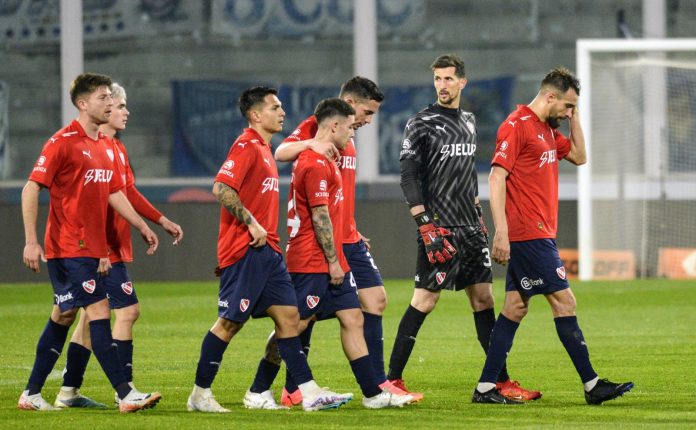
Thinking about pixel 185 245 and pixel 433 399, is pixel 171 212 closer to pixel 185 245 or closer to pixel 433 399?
pixel 185 245

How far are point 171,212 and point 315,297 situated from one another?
12765 mm

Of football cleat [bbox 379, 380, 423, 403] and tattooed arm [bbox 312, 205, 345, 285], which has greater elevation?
tattooed arm [bbox 312, 205, 345, 285]

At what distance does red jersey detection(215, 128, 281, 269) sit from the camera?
7.73 meters

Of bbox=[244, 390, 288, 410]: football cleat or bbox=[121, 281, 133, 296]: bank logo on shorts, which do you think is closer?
bbox=[244, 390, 288, 410]: football cleat

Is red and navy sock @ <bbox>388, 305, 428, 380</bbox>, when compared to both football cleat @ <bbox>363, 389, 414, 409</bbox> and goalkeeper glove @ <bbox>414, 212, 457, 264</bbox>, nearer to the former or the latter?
goalkeeper glove @ <bbox>414, 212, 457, 264</bbox>

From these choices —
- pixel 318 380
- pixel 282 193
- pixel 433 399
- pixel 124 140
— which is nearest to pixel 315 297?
pixel 433 399

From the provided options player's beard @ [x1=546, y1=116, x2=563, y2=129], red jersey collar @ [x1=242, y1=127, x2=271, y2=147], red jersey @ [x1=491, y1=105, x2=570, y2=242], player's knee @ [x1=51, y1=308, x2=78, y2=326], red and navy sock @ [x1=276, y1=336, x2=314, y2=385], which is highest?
player's beard @ [x1=546, y1=116, x2=563, y2=129]

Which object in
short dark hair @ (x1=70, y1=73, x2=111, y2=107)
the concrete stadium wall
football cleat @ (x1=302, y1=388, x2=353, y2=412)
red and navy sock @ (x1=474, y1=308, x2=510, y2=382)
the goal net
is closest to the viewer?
football cleat @ (x1=302, y1=388, x2=353, y2=412)

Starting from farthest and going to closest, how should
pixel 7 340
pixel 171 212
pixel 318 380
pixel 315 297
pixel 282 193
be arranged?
pixel 282 193 → pixel 171 212 → pixel 7 340 → pixel 318 380 → pixel 315 297

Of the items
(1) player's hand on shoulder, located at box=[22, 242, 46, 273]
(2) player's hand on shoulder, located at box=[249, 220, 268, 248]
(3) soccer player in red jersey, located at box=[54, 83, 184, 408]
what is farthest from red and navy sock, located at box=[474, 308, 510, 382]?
(1) player's hand on shoulder, located at box=[22, 242, 46, 273]

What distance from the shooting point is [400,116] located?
946 inches

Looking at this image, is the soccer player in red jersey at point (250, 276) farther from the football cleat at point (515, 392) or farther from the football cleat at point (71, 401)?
the football cleat at point (515, 392)

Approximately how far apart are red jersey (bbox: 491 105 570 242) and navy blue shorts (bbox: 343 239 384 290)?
98cm

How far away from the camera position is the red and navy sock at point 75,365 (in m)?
8.18
